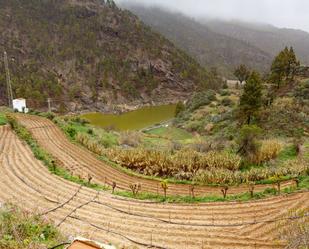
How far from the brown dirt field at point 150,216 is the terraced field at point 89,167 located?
2261 mm

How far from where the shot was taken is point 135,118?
185ft

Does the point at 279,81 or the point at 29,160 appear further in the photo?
the point at 279,81

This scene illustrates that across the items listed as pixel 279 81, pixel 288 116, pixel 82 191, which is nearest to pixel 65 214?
pixel 82 191

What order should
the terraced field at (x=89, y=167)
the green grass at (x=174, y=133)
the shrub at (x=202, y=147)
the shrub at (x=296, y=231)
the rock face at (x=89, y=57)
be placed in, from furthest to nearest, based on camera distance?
the rock face at (x=89, y=57)
the green grass at (x=174, y=133)
the shrub at (x=202, y=147)
the terraced field at (x=89, y=167)
the shrub at (x=296, y=231)

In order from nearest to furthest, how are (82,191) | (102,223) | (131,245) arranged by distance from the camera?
(131,245) < (102,223) < (82,191)

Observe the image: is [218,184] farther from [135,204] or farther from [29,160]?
[29,160]

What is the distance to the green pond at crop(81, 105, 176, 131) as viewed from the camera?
163 feet

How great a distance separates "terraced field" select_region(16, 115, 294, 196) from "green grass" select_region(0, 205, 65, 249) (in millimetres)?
5818

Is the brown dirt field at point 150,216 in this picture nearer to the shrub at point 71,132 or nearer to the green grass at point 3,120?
the shrub at point 71,132

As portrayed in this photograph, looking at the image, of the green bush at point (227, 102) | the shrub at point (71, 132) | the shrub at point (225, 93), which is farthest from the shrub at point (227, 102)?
the shrub at point (71, 132)

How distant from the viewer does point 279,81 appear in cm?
3428

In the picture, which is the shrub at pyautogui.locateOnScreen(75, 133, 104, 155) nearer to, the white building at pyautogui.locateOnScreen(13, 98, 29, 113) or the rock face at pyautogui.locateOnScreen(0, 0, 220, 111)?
the white building at pyautogui.locateOnScreen(13, 98, 29, 113)

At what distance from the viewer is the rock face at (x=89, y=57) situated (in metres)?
67.4

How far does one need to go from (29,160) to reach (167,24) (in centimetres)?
15888
